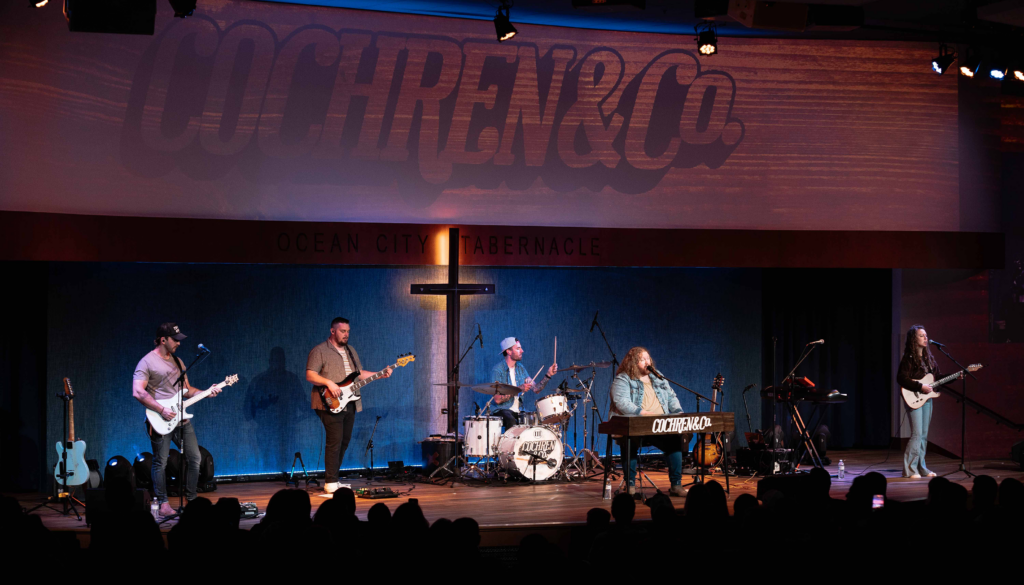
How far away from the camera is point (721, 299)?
476 inches

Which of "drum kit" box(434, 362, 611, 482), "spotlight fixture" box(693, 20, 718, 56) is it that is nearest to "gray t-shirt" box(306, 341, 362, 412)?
"drum kit" box(434, 362, 611, 482)

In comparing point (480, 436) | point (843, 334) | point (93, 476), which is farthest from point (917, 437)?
point (93, 476)

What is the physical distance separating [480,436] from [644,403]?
1.97 m

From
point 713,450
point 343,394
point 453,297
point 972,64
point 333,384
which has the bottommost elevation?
point 713,450

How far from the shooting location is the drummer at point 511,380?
10484 mm

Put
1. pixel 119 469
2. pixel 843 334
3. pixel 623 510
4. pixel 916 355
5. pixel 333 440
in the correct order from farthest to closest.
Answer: pixel 843 334
pixel 916 355
pixel 333 440
pixel 119 469
pixel 623 510

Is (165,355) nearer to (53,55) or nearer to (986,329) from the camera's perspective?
(53,55)

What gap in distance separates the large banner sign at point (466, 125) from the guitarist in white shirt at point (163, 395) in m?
2.01

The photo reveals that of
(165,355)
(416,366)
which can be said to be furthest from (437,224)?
(165,355)

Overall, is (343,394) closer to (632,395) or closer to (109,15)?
(632,395)

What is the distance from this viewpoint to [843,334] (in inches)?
493

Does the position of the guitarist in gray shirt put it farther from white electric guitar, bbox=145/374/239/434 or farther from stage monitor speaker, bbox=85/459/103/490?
stage monitor speaker, bbox=85/459/103/490

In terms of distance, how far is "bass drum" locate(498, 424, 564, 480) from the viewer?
9.77 meters

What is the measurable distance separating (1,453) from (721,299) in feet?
28.9
